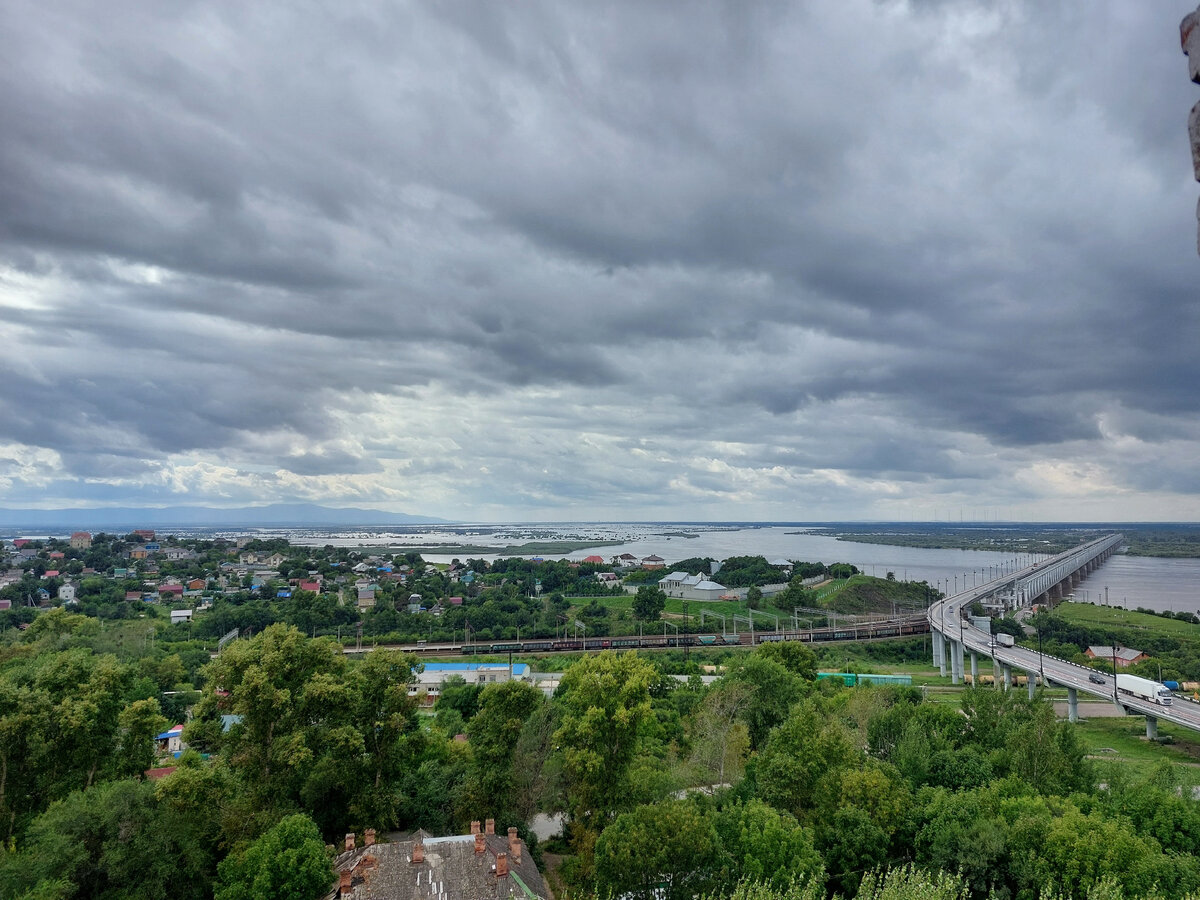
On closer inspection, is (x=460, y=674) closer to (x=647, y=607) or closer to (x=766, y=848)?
(x=766, y=848)

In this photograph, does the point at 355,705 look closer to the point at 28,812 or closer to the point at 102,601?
the point at 28,812

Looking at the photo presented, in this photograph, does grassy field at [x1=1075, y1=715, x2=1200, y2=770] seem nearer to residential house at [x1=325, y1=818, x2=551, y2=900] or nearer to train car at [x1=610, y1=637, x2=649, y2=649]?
residential house at [x1=325, y1=818, x2=551, y2=900]

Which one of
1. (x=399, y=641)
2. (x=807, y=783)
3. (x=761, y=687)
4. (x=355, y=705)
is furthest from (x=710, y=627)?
(x=355, y=705)

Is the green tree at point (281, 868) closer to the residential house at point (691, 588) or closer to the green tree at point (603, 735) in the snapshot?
the green tree at point (603, 735)

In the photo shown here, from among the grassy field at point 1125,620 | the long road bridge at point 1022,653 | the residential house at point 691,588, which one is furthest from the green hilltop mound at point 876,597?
the grassy field at point 1125,620

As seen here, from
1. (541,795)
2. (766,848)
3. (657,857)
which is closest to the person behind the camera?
(657,857)

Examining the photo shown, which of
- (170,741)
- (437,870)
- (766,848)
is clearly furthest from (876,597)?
(437,870)

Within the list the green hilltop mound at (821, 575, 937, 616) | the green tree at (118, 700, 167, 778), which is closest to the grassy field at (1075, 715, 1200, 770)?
the green tree at (118, 700, 167, 778)
